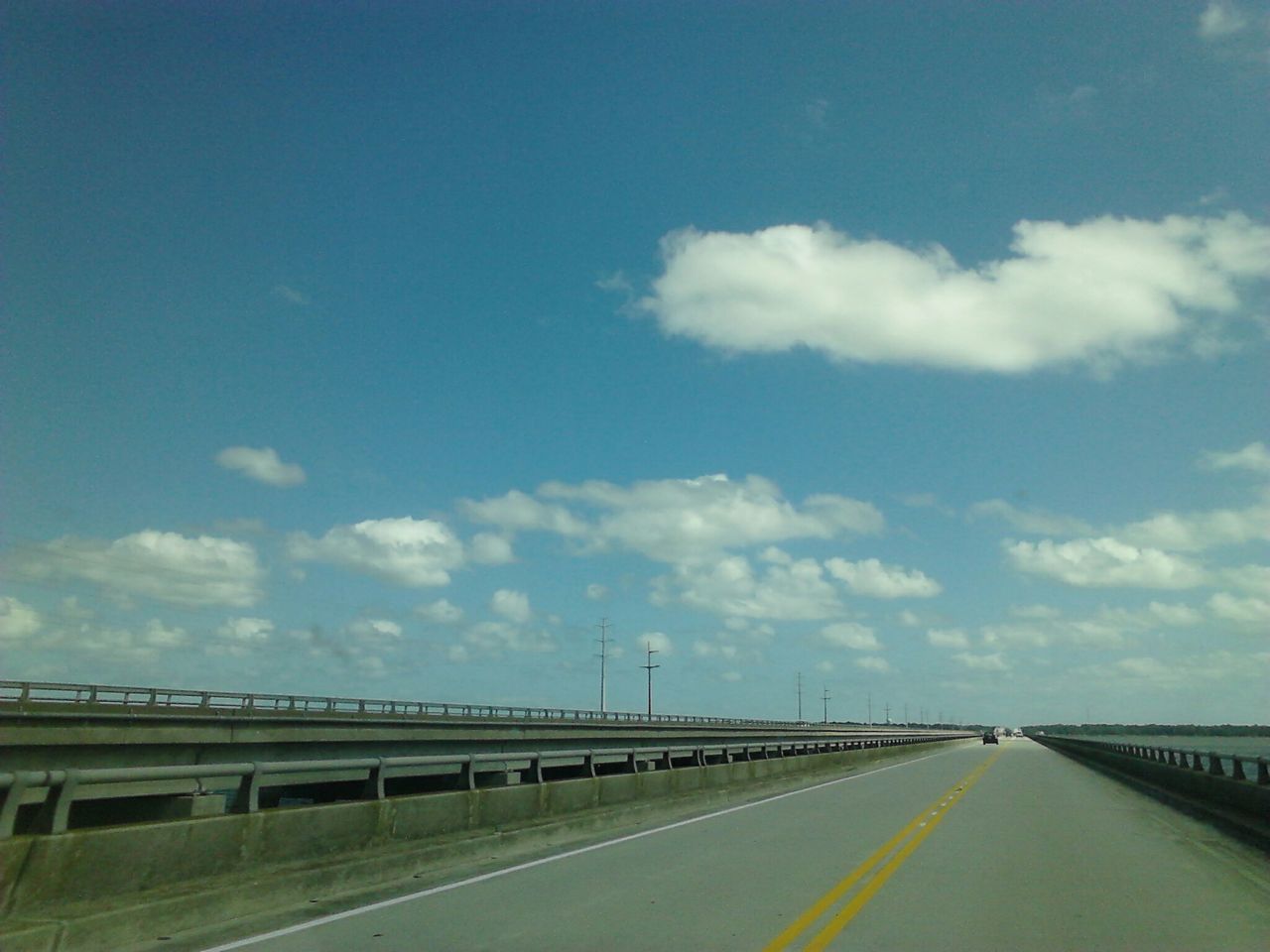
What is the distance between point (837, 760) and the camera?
44.9 m

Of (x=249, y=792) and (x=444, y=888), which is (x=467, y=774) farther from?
(x=249, y=792)

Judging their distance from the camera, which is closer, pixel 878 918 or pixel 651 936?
pixel 651 936

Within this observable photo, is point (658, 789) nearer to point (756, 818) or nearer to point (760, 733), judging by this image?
point (756, 818)

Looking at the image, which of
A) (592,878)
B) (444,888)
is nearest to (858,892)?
(592,878)

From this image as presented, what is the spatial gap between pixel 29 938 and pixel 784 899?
22.7 ft

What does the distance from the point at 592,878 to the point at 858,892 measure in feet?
10.2

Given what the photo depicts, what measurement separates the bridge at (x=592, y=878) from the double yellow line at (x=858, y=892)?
0.06 metres

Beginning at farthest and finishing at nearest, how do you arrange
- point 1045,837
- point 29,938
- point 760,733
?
point 760,733
point 1045,837
point 29,938

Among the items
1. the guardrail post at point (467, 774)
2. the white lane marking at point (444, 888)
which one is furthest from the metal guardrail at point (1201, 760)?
the guardrail post at point (467, 774)

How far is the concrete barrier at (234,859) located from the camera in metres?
8.29

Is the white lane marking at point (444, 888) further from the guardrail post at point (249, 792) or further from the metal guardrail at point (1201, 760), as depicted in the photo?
the metal guardrail at point (1201, 760)

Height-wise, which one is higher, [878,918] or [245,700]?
[245,700]

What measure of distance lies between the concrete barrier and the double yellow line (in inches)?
186

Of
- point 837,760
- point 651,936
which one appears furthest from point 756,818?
point 837,760
